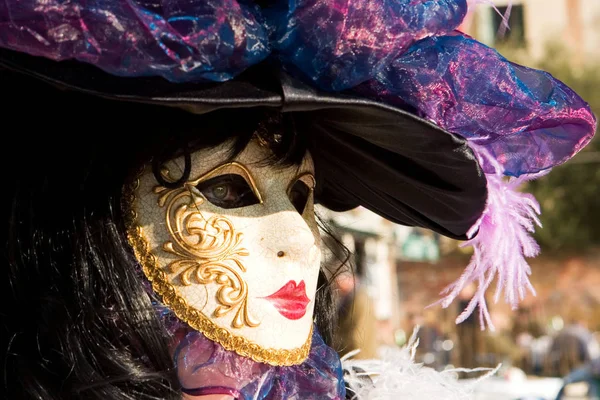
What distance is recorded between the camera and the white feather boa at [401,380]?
1904 mm

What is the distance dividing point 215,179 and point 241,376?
0.36 metres

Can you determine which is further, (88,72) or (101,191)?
(101,191)

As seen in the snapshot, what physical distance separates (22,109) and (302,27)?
56 cm

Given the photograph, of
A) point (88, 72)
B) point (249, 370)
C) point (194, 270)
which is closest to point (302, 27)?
point (88, 72)

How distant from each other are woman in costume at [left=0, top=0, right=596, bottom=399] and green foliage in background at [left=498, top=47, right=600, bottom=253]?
15026 millimetres

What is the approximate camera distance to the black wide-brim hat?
134cm

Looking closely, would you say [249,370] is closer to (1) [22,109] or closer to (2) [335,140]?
(2) [335,140]

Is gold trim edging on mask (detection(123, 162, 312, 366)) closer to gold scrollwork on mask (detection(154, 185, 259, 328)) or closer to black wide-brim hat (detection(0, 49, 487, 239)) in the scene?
gold scrollwork on mask (detection(154, 185, 259, 328))

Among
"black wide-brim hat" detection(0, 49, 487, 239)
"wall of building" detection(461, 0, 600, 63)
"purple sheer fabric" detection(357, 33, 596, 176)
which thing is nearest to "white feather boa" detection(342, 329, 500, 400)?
"black wide-brim hat" detection(0, 49, 487, 239)

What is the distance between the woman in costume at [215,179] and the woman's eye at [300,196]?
0.04m

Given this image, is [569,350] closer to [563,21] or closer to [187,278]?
[187,278]

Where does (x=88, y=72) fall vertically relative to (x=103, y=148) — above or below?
above

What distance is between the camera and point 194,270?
1538 mm

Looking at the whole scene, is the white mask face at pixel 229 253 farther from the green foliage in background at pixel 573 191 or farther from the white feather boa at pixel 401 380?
the green foliage in background at pixel 573 191
